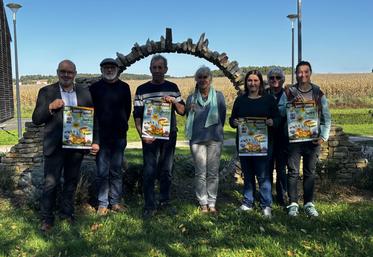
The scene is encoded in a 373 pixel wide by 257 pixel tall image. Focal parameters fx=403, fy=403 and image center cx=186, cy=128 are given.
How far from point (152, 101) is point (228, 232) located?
1849 mm

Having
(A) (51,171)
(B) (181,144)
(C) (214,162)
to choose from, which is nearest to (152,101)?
(C) (214,162)

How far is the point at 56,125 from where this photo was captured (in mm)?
4672

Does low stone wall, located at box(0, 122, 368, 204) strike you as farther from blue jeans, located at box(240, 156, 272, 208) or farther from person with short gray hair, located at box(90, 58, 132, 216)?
blue jeans, located at box(240, 156, 272, 208)

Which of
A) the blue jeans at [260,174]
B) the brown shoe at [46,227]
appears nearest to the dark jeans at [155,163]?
the blue jeans at [260,174]

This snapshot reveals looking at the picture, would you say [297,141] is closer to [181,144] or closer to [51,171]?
[51,171]

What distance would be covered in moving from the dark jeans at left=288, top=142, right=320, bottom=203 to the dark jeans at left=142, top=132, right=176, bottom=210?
1540mm

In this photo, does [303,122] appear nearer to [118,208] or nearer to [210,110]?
[210,110]

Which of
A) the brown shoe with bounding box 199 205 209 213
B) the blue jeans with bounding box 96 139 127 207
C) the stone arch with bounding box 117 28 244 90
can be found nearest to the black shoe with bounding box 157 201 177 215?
the brown shoe with bounding box 199 205 209 213

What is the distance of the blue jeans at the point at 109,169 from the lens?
17.2 feet

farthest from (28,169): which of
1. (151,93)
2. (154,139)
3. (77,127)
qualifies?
(151,93)

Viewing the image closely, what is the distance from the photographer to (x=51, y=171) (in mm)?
4746

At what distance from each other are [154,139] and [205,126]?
671 millimetres

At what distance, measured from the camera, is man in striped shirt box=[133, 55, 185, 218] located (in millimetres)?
5117

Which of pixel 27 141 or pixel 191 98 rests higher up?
pixel 191 98
